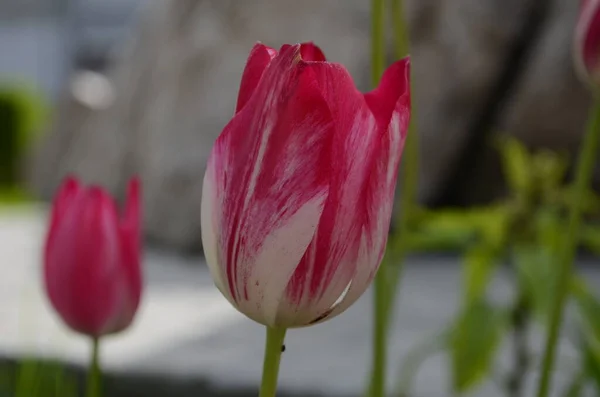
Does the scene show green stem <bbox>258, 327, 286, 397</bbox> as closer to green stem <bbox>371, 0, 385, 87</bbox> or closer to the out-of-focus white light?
green stem <bbox>371, 0, 385, 87</bbox>

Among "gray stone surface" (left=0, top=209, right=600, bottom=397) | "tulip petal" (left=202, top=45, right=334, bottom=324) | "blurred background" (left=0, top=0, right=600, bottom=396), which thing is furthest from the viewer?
"blurred background" (left=0, top=0, right=600, bottom=396)

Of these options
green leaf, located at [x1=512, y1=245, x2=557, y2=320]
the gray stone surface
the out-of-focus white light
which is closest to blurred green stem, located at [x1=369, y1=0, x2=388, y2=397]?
green leaf, located at [x1=512, y1=245, x2=557, y2=320]

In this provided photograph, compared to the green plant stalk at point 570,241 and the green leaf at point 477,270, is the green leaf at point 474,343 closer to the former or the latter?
the green leaf at point 477,270

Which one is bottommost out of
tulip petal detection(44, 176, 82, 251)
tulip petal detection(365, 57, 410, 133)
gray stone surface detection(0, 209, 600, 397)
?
gray stone surface detection(0, 209, 600, 397)

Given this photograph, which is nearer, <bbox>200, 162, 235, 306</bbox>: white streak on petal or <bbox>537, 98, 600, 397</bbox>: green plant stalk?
<bbox>200, 162, 235, 306</bbox>: white streak on petal

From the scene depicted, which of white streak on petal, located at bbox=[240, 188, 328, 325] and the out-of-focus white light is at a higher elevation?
white streak on petal, located at bbox=[240, 188, 328, 325]

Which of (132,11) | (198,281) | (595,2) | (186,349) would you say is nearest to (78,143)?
(198,281)
